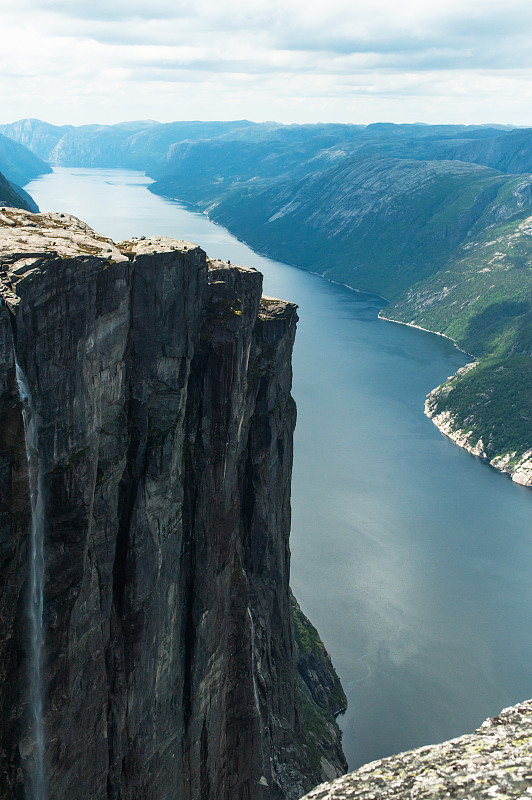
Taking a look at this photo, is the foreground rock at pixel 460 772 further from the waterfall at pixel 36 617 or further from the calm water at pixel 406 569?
the calm water at pixel 406 569

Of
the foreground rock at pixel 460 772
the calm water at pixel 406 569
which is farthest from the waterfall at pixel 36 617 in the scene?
the calm water at pixel 406 569

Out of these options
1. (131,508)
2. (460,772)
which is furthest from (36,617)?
(460,772)

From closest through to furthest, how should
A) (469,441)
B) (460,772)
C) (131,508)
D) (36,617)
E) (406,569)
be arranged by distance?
(460,772)
(36,617)
(131,508)
(406,569)
(469,441)

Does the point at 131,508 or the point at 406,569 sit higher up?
the point at 131,508

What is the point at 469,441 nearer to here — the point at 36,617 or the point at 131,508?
the point at 131,508

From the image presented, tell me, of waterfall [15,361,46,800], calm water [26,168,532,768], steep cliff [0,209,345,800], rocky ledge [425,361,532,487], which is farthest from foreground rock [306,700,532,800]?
rocky ledge [425,361,532,487]

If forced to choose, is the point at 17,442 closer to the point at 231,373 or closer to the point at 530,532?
the point at 231,373

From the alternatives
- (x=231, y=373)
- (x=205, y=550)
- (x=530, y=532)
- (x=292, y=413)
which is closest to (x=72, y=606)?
(x=205, y=550)
